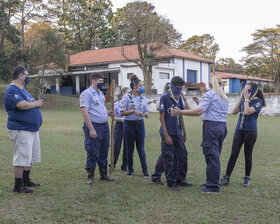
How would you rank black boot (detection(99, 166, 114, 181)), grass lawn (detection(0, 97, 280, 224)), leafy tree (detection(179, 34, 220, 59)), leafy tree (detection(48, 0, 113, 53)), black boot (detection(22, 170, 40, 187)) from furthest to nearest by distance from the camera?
leafy tree (detection(179, 34, 220, 59)), leafy tree (detection(48, 0, 113, 53)), black boot (detection(99, 166, 114, 181)), black boot (detection(22, 170, 40, 187)), grass lawn (detection(0, 97, 280, 224))

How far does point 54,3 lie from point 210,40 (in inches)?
1227

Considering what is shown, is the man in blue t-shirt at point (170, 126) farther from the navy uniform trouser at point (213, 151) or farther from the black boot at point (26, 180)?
the black boot at point (26, 180)

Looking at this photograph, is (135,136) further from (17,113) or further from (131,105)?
(17,113)

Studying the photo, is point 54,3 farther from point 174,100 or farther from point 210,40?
point 174,100

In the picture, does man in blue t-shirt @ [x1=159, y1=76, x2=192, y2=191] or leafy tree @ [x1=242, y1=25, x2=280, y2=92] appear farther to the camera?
leafy tree @ [x1=242, y1=25, x2=280, y2=92]

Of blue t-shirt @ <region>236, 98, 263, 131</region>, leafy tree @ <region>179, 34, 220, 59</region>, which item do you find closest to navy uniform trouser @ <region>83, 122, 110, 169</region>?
blue t-shirt @ <region>236, 98, 263, 131</region>

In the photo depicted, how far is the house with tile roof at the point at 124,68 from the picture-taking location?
117ft

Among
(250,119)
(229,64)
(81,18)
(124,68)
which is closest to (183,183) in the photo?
(250,119)

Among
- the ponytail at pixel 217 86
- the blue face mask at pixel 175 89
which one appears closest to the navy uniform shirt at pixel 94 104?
the blue face mask at pixel 175 89

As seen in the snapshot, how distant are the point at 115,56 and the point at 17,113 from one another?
3537cm

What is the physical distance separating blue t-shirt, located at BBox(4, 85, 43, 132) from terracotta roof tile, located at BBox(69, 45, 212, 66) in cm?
3111

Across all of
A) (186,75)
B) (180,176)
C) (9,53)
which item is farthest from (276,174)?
(186,75)

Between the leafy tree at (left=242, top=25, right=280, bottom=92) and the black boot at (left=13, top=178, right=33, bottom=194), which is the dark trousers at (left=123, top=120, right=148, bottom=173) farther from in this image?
the leafy tree at (left=242, top=25, right=280, bottom=92)

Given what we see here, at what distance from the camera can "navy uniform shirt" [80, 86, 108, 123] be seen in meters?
5.47
